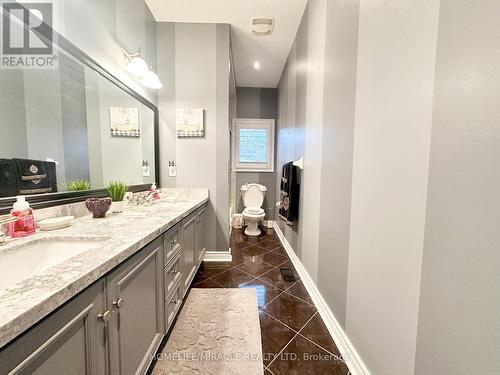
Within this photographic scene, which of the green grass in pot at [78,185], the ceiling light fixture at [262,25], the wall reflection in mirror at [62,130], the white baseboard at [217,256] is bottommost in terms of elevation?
the white baseboard at [217,256]

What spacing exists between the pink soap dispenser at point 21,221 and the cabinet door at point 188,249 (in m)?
0.84

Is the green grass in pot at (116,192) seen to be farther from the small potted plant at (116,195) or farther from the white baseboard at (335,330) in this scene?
the white baseboard at (335,330)

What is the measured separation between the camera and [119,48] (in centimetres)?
176

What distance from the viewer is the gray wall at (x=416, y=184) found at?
563 mm

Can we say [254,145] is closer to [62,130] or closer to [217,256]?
[217,256]

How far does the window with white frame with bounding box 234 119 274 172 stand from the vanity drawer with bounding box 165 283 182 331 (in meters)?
3.02

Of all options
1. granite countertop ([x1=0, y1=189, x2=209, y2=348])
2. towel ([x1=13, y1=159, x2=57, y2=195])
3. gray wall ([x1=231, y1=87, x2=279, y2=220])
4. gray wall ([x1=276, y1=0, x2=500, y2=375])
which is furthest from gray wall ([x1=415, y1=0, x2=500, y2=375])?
gray wall ([x1=231, y1=87, x2=279, y2=220])

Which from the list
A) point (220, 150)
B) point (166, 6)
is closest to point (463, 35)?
point (220, 150)

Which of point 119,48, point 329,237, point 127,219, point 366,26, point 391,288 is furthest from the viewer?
point 119,48

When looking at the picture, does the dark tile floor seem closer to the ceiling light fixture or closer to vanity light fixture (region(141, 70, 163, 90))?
vanity light fixture (region(141, 70, 163, 90))

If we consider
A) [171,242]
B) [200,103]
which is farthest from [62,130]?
[200,103]

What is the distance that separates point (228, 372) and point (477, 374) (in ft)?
3.63

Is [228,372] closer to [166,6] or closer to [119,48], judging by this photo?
[119,48]

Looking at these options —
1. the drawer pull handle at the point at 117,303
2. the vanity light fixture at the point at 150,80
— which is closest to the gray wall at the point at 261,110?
the vanity light fixture at the point at 150,80
